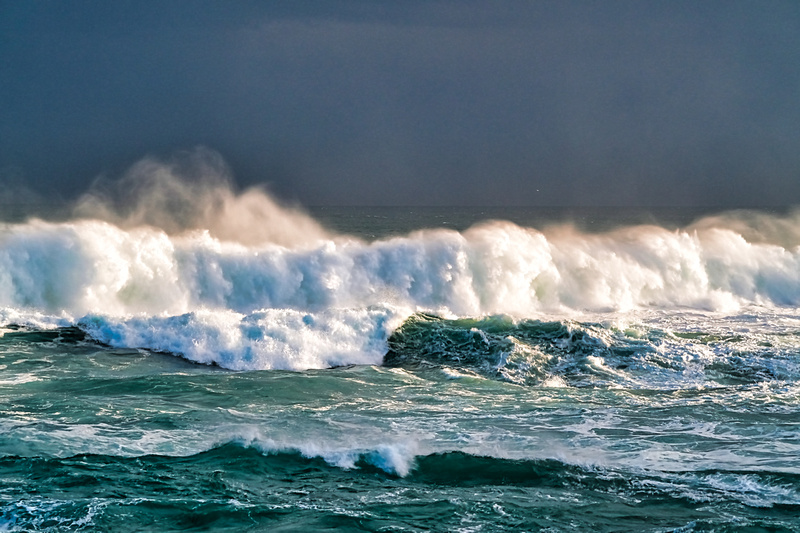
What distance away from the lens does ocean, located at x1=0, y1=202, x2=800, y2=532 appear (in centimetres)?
878

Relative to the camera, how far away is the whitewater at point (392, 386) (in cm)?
882

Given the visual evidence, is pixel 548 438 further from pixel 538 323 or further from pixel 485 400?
pixel 538 323

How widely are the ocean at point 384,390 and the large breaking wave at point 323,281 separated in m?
0.10

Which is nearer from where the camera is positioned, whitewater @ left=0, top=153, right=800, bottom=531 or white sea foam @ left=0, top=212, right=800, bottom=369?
whitewater @ left=0, top=153, right=800, bottom=531

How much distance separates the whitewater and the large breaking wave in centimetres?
10

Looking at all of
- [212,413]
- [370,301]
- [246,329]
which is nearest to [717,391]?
[212,413]

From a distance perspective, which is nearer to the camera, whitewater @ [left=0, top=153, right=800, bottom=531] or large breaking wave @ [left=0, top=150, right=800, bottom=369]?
whitewater @ [left=0, top=153, right=800, bottom=531]

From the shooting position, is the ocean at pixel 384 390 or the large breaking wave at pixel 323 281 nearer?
the ocean at pixel 384 390

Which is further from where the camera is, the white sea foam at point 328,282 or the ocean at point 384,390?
the white sea foam at point 328,282

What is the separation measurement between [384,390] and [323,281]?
44.7ft

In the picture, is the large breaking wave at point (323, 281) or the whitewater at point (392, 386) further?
the large breaking wave at point (323, 281)

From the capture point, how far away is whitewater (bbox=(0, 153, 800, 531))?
882 cm

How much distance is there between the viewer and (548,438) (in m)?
11.3

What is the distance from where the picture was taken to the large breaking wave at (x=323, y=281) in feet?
64.0
